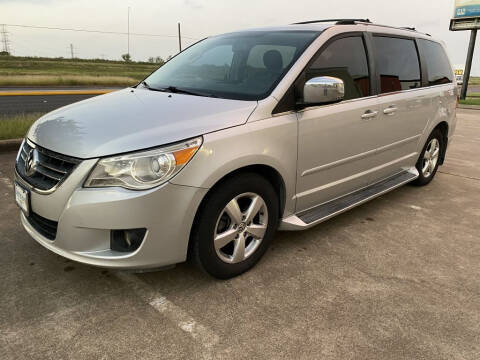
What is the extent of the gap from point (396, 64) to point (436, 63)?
113 centimetres

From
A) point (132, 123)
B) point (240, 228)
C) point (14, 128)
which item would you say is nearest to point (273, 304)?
point (240, 228)

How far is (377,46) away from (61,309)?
3.26 metres

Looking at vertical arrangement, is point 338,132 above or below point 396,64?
below

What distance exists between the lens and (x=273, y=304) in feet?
8.21

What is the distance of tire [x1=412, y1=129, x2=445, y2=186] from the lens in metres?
4.81

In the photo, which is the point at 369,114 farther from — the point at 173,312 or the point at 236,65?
the point at 173,312

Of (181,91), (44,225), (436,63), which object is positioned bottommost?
(44,225)

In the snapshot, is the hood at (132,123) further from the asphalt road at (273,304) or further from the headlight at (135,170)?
the asphalt road at (273,304)

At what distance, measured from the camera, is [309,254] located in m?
3.17

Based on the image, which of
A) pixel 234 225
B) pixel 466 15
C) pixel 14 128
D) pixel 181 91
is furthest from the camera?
pixel 466 15

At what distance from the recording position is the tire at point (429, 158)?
481 centimetres

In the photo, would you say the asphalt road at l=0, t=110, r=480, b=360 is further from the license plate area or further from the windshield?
the windshield

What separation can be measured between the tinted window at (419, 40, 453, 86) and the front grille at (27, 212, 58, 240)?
4052 mm

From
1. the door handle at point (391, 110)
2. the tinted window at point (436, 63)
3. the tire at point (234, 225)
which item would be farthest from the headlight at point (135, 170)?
the tinted window at point (436, 63)
